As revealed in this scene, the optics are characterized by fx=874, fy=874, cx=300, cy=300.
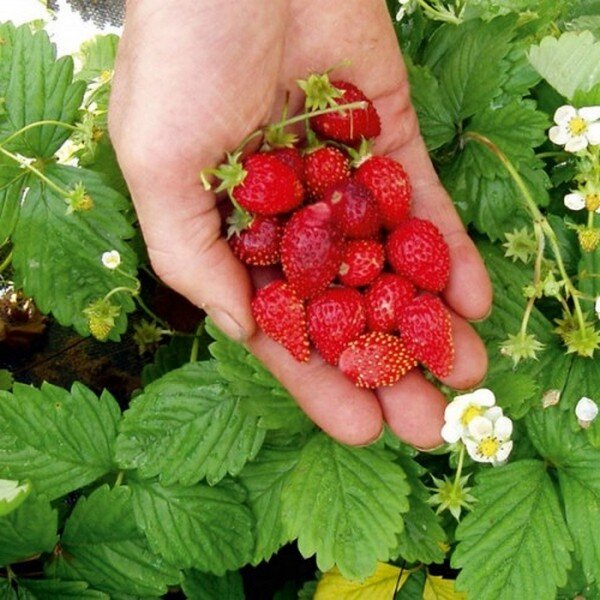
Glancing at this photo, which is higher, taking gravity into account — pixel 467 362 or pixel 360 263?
pixel 360 263

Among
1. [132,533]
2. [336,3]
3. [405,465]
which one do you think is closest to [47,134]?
[336,3]

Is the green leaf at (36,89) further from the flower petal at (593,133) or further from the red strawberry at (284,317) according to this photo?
the flower petal at (593,133)

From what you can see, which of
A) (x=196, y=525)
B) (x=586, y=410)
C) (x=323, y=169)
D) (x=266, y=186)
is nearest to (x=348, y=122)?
(x=323, y=169)

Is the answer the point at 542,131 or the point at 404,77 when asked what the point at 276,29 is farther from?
the point at 542,131

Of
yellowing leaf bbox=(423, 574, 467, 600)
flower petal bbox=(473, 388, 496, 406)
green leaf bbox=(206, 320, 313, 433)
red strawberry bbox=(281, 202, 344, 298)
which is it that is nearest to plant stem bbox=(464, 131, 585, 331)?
flower petal bbox=(473, 388, 496, 406)

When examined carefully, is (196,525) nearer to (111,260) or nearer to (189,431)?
(189,431)

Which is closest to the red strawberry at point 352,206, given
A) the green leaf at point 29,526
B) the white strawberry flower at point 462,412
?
A: the white strawberry flower at point 462,412

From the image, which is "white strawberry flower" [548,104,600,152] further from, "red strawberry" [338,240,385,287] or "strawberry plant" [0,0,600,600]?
"red strawberry" [338,240,385,287]
